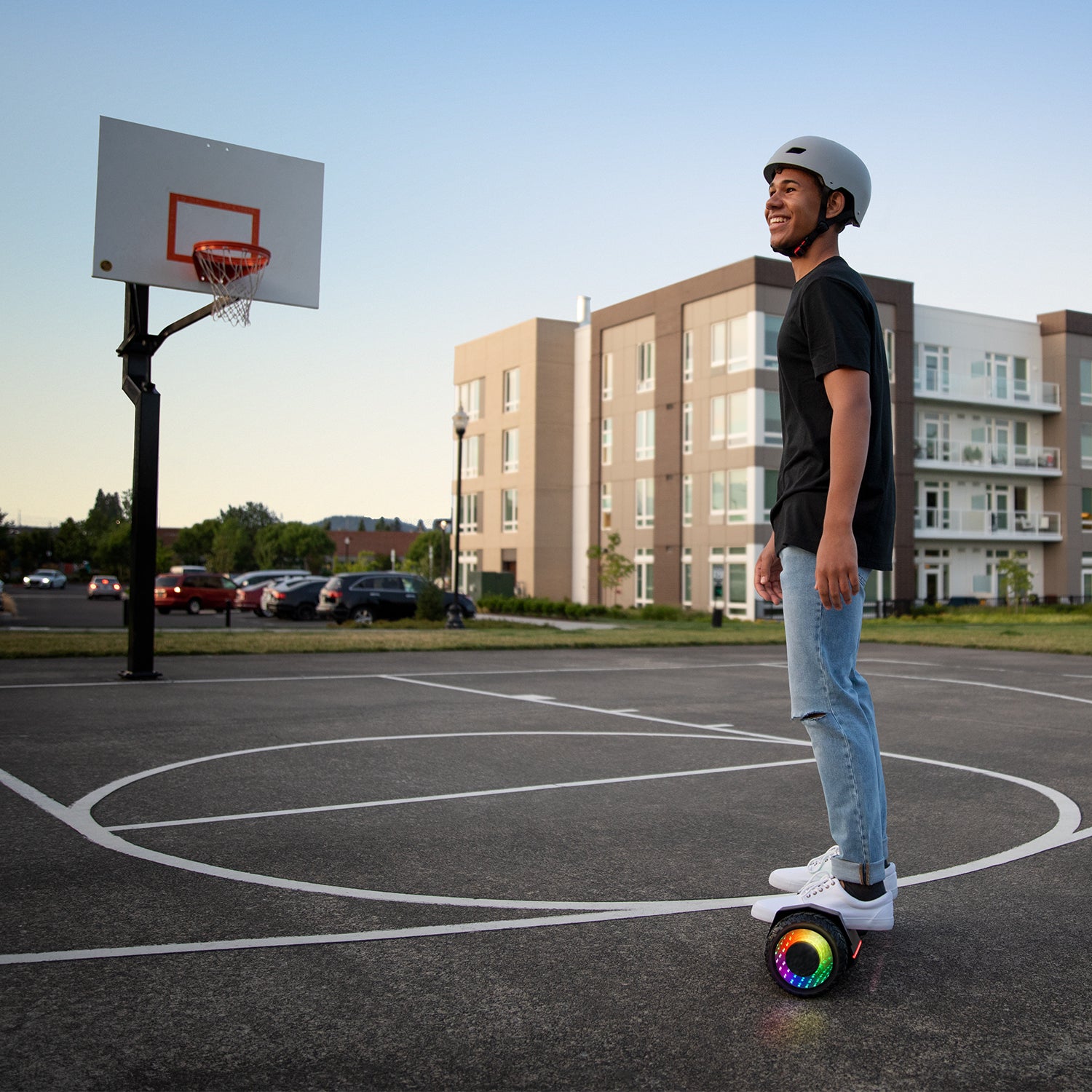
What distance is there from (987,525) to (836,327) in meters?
48.0

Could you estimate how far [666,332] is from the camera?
151ft

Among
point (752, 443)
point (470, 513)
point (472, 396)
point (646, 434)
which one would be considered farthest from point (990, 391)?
point (470, 513)

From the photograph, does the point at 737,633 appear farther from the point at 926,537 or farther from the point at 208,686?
the point at 926,537

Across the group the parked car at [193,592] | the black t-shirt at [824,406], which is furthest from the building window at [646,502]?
the black t-shirt at [824,406]

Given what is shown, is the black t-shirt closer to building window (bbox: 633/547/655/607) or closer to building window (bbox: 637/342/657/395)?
building window (bbox: 633/547/655/607)

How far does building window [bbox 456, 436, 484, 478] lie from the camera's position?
185ft

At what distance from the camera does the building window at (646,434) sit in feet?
154

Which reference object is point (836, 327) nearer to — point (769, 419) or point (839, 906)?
point (839, 906)

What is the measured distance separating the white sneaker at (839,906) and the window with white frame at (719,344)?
133ft

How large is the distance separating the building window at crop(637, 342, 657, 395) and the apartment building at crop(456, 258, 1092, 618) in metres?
0.10

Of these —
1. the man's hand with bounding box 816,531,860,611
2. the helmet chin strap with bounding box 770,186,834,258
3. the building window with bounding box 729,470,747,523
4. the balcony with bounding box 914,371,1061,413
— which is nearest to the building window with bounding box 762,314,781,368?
the building window with bounding box 729,470,747,523

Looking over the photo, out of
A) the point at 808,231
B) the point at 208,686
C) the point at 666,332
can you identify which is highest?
the point at 666,332

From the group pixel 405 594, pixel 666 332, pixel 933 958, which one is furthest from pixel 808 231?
pixel 666 332

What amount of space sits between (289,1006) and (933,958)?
186cm
